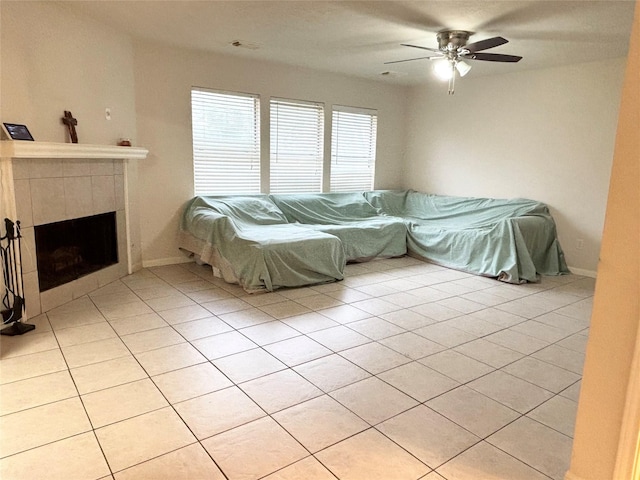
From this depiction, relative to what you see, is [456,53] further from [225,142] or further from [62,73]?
[62,73]

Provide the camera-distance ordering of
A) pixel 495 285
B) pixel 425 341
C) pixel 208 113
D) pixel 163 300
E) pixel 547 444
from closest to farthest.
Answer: pixel 547 444, pixel 425 341, pixel 163 300, pixel 495 285, pixel 208 113

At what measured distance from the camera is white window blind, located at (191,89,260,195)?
16.1ft

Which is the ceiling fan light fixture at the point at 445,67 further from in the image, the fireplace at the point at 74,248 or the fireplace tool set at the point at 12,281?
the fireplace tool set at the point at 12,281

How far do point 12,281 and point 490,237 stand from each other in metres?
4.42

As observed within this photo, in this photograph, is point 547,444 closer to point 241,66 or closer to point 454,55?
point 454,55

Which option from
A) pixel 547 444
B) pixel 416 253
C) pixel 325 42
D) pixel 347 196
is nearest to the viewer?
pixel 547 444

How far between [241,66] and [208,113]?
2.24 ft

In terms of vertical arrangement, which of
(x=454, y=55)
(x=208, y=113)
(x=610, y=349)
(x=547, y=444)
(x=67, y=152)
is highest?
(x=454, y=55)

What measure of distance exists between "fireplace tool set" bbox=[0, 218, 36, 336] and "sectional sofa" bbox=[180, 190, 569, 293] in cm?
167

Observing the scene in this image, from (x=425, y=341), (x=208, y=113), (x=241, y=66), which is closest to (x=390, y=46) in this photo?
(x=241, y=66)

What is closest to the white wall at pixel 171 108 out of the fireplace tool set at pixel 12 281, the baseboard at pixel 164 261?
the baseboard at pixel 164 261

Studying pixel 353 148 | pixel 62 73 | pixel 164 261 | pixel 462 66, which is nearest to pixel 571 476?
pixel 462 66

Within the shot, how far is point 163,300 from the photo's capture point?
12.1ft

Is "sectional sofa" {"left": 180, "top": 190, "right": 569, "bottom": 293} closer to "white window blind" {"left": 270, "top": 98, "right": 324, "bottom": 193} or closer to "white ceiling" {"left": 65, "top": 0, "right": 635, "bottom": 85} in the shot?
"white window blind" {"left": 270, "top": 98, "right": 324, "bottom": 193}
